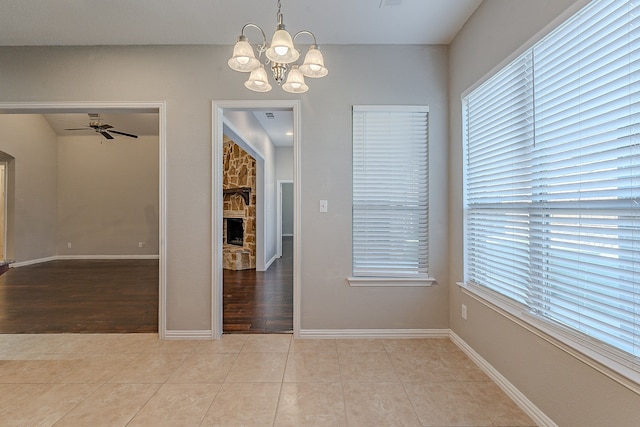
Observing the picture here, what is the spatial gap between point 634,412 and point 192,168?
327 centimetres

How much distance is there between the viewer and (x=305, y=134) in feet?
9.82

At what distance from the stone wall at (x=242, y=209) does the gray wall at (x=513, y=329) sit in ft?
14.3

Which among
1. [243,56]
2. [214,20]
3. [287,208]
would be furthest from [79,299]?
[287,208]

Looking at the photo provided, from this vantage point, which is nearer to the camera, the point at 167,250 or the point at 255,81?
the point at 255,81

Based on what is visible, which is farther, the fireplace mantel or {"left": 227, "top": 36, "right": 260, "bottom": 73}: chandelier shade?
the fireplace mantel

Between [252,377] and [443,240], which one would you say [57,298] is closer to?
[252,377]

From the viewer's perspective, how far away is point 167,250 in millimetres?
2994

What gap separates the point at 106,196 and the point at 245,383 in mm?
7789

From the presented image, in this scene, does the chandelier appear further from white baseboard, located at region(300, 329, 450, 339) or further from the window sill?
white baseboard, located at region(300, 329, 450, 339)

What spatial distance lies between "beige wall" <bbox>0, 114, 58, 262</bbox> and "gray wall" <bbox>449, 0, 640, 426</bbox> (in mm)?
8504

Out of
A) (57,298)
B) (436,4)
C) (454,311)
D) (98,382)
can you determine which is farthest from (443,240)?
(57,298)

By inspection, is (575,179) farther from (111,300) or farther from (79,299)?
(79,299)

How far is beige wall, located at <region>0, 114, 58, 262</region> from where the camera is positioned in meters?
6.69

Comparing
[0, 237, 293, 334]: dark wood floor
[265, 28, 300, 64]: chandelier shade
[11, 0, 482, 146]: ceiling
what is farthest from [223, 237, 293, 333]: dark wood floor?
[11, 0, 482, 146]: ceiling
